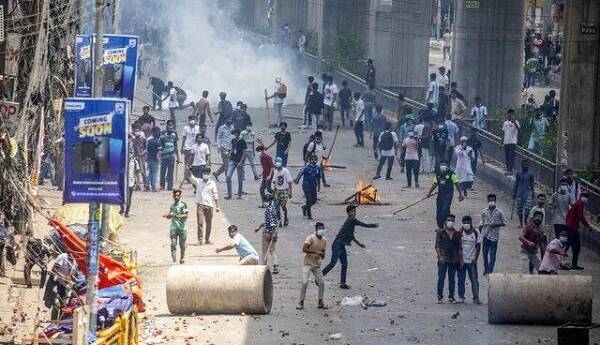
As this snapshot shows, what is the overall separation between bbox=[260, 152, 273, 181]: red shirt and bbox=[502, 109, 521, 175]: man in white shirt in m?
6.24

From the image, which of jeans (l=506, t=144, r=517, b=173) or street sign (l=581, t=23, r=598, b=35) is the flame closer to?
jeans (l=506, t=144, r=517, b=173)

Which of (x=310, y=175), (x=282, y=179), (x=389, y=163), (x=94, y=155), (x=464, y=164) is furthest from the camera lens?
(x=389, y=163)

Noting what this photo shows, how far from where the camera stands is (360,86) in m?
52.1

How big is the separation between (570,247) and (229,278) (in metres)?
8.78

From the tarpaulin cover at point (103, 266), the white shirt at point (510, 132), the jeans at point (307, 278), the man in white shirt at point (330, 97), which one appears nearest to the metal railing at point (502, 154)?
the white shirt at point (510, 132)

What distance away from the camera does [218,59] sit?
2500 inches

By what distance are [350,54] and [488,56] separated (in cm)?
929

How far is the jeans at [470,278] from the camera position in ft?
83.6

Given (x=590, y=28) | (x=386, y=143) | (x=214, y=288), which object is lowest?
(x=214, y=288)

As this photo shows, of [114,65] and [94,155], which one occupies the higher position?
[114,65]

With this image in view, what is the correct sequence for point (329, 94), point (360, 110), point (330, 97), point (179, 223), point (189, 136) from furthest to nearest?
1. point (330, 97)
2. point (329, 94)
3. point (360, 110)
4. point (189, 136)
5. point (179, 223)

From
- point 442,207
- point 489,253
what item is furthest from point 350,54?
point 489,253

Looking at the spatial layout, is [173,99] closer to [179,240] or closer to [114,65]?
[179,240]

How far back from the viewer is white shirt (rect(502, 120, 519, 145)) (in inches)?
1476
